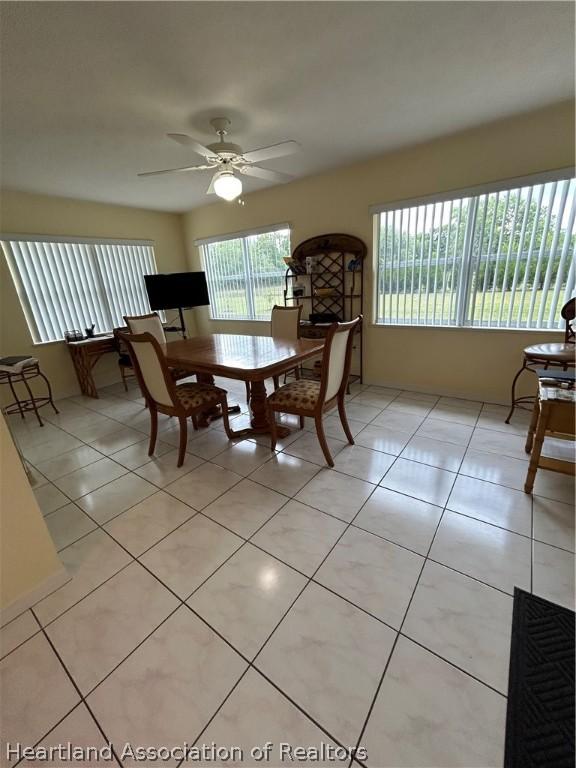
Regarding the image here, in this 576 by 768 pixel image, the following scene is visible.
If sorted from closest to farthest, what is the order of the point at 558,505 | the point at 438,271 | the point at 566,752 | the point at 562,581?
the point at 566,752, the point at 562,581, the point at 558,505, the point at 438,271

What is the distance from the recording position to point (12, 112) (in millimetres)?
1937

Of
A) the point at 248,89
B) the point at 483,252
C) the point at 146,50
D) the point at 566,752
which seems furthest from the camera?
the point at 483,252

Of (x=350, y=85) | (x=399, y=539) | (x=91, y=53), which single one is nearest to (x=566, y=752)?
(x=399, y=539)

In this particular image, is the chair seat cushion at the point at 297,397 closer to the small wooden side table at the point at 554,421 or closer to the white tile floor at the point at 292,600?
the white tile floor at the point at 292,600

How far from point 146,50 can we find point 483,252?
114 inches

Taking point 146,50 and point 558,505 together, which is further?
point 558,505

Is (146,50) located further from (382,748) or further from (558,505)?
(558,505)

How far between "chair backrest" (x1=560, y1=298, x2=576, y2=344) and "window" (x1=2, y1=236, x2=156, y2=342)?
515 cm

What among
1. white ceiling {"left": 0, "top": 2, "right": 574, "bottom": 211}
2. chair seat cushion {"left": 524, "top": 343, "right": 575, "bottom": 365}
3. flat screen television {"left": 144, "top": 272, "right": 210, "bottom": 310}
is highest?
white ceiling {"left": 0, "top": 2, "right": 574, "bottom": 211}

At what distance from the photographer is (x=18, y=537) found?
1277 mm

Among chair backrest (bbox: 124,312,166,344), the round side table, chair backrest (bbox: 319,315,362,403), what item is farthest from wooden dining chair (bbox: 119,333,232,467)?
the round side table

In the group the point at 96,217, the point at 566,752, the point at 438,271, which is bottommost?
the point at 566,752

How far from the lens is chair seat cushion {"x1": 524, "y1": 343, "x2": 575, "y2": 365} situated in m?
2.14

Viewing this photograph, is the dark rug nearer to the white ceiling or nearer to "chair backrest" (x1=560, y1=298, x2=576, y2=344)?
"chair backrest" (x1=560, y1=298, x2=576, y2=344)
